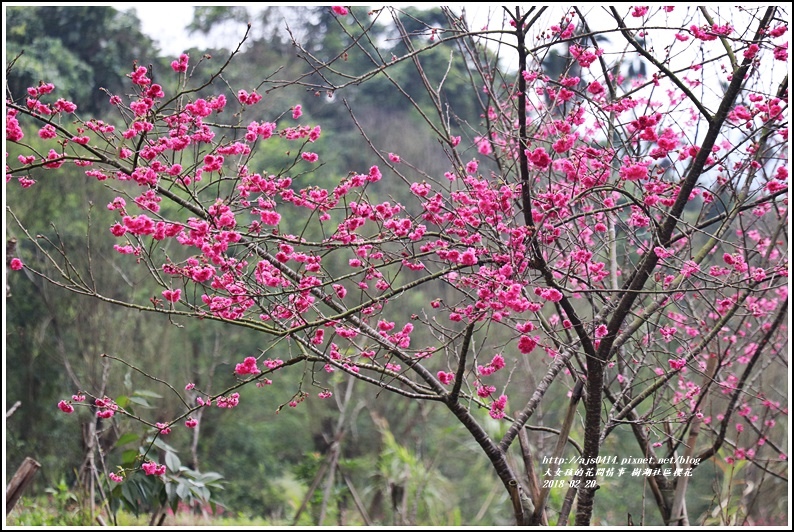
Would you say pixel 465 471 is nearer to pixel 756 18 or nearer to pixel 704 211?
pixel 704 211

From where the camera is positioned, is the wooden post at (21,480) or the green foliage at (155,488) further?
the green foliage at (155,488)

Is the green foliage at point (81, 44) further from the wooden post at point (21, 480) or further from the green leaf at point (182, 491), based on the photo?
the wooden post at point (21, 480)

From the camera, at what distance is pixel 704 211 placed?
3197 mm

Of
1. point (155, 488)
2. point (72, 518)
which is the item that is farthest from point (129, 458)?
point (72, 518)

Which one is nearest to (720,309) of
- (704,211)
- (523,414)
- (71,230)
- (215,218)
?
(704,211)

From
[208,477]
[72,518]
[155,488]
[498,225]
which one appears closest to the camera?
[498,225]

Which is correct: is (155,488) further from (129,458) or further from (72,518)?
(72,518)

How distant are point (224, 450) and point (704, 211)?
817 centimetres

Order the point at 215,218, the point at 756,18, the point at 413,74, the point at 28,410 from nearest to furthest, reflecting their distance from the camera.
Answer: the point at 215,218 < the point at 756,18 < the point at 28,410 < the point at 413,74

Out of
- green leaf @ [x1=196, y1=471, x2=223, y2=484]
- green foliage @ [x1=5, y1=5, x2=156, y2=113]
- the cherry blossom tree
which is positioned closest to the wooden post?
the cherry blossom tree

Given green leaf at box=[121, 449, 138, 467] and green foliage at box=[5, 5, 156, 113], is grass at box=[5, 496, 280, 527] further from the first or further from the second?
green foliage at box=[5, 5, 156, 113]

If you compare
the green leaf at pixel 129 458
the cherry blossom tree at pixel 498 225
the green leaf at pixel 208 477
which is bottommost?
the green leaf at pixel 208 477

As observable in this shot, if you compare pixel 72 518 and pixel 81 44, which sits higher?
pixel 81 44

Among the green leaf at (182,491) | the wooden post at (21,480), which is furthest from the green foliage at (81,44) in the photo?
the wooden post at (21,480)
